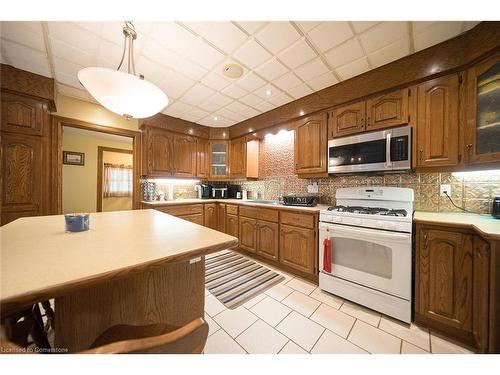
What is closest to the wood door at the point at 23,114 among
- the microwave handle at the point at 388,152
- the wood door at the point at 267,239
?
the wood door at the point at 267,239

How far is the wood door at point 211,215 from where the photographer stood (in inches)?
132

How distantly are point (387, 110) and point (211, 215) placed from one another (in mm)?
2952

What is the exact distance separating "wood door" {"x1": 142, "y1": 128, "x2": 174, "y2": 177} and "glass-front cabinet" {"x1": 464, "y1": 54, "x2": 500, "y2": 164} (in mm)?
3676

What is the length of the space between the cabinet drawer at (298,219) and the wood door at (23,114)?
3137 millimetres

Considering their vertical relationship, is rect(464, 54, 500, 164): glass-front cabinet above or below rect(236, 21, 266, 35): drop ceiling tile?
below

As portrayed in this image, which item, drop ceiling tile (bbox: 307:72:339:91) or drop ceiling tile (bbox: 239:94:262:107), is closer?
drop ceiling tile (bbox: 307:72:339:91)

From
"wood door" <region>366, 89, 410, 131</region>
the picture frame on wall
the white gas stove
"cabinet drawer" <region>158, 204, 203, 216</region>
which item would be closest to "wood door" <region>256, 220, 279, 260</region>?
the white gas stove

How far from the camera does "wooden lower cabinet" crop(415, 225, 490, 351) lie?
116 centimetres

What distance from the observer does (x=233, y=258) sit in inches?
112

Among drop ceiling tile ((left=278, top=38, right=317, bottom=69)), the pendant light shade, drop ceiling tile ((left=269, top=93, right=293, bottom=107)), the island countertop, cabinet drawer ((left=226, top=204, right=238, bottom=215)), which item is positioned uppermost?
drop ceiling tile ((left=278, top=38, right=317, bottom=69))

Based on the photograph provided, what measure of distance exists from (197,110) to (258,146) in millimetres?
1234

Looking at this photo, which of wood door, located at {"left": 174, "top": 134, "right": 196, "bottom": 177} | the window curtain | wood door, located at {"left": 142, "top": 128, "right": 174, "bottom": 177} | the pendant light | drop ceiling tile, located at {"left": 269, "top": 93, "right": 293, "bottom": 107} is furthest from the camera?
the window curtain

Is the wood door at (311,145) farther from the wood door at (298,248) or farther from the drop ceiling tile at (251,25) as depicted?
the drop ceiling tile at (251,25)

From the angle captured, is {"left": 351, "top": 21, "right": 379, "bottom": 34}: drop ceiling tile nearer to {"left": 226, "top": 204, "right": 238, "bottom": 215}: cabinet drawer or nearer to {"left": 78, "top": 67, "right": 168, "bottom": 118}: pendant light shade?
{"left": 78, "top": 67, "right": 168, "bottom": 118}: pendant light shade
